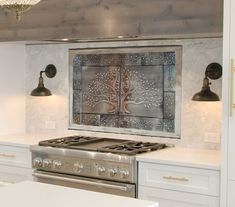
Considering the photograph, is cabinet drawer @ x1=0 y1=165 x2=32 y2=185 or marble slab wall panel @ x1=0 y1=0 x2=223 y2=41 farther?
cabinet drawer @ x1=0 y1=165 x2=32 y2=185

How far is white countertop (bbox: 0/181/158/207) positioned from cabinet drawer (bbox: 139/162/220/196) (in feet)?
3.29

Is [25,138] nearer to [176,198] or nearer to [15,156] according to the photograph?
[15,156]

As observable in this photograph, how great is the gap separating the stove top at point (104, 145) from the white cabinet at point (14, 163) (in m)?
0.23

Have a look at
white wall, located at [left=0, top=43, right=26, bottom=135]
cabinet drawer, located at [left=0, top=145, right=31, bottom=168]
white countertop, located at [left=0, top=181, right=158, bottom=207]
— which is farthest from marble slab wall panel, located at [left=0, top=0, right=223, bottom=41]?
white countertop, located at [left=0, top=181, right=158, bottom=207]

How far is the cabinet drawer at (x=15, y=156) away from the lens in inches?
162

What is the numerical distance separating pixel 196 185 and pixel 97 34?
143 centimetres

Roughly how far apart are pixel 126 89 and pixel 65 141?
72 centimetres

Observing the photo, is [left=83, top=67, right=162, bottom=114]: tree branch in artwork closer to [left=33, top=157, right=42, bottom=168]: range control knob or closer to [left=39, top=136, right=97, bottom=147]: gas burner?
[left=39, top=136, right=97, bottom=147]: gas burner

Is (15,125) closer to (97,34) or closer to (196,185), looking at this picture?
(97,34)

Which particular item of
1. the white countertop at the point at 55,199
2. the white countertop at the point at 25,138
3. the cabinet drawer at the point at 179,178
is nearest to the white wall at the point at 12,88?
the white countertop at the point at 25,138

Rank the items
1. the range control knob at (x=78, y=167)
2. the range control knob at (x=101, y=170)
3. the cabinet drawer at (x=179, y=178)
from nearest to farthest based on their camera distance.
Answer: the cabinet drawer at (x=179, y=178) < the range control knob at (x=101, y=170) < the range control knob at (x=78, y=167)

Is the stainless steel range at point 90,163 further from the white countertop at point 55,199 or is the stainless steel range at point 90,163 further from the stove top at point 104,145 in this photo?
the white countertop at point 55,199

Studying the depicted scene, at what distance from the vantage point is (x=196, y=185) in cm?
324

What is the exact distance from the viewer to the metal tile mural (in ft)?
13.2
